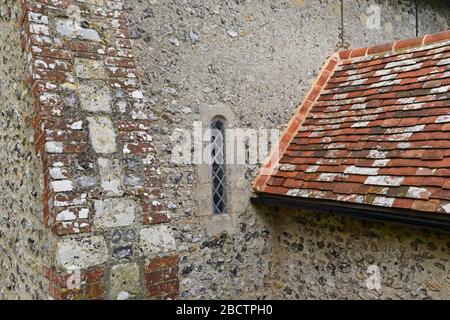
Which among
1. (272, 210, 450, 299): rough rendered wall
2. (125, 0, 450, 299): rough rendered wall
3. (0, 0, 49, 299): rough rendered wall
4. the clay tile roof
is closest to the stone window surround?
(125, 0, 450, 299): rough rendered wall

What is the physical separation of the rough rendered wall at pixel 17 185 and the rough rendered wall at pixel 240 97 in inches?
47.9

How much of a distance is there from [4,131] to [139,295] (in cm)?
223

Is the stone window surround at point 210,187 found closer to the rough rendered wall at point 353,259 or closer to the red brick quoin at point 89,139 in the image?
the rough rendered wall at point 353,259

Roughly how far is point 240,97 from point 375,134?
1.63 m

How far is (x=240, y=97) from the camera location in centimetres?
496

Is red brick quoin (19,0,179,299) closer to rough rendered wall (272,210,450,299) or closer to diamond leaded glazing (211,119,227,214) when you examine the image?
diamond leaded glazing (211,119,227,214)

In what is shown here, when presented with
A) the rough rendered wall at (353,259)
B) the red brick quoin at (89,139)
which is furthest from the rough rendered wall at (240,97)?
Result: the red brick quoin at (89,139)

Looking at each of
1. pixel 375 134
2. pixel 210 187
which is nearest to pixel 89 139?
pixel 210 187

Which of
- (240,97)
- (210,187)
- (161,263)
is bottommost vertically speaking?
(161,263)

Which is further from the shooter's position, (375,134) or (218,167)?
(218,167)

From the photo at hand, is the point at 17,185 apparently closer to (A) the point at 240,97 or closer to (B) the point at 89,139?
(B) the point at 89,139

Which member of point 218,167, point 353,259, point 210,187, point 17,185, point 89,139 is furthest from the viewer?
point 218,167

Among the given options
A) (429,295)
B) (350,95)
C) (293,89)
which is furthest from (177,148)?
(429,295)

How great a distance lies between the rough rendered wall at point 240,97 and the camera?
14.0 ft
